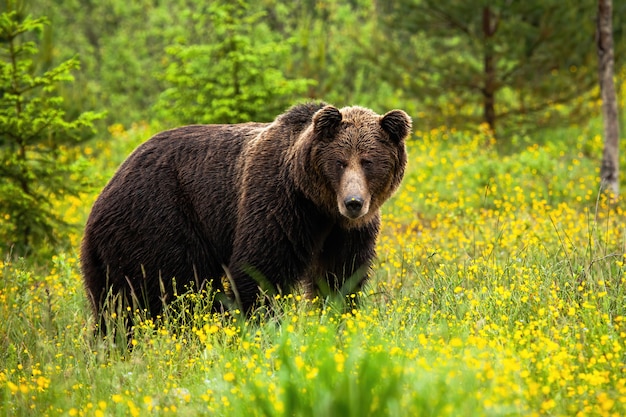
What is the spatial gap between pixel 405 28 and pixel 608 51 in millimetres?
4847

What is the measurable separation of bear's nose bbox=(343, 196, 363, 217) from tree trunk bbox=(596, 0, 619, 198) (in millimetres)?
5985

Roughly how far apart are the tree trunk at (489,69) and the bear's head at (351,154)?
342 inches

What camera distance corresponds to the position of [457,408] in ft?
10.7

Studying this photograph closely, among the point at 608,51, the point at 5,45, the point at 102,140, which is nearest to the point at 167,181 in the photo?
the point at 5,45

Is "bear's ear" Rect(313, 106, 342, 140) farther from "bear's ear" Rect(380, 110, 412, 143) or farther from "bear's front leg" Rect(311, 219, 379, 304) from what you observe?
"bear's front leg" Rect(311, 219, 379, 304)

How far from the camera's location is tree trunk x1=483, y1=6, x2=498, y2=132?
1362 centimetres

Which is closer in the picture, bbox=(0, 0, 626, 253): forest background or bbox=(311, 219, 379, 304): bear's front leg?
bbox=(311, 219, 379, 304): bear's front leg

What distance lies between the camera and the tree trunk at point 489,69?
1362 centimetres

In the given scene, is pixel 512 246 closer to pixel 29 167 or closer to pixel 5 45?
pixel 29 167

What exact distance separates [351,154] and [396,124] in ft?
1.24

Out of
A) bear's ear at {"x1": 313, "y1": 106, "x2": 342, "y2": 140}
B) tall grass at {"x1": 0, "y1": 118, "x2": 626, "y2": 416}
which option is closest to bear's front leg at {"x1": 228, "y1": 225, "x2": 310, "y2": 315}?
tall grass at {"x1": 0, "y1": 118, "x2": 626, "y2": 416}

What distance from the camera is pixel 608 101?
34.2 ft

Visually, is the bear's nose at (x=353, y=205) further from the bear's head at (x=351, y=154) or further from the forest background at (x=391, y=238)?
the forest background at (x=391, y=238)

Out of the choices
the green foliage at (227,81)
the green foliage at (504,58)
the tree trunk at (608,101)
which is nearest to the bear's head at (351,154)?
the green foliage at (227,81)
